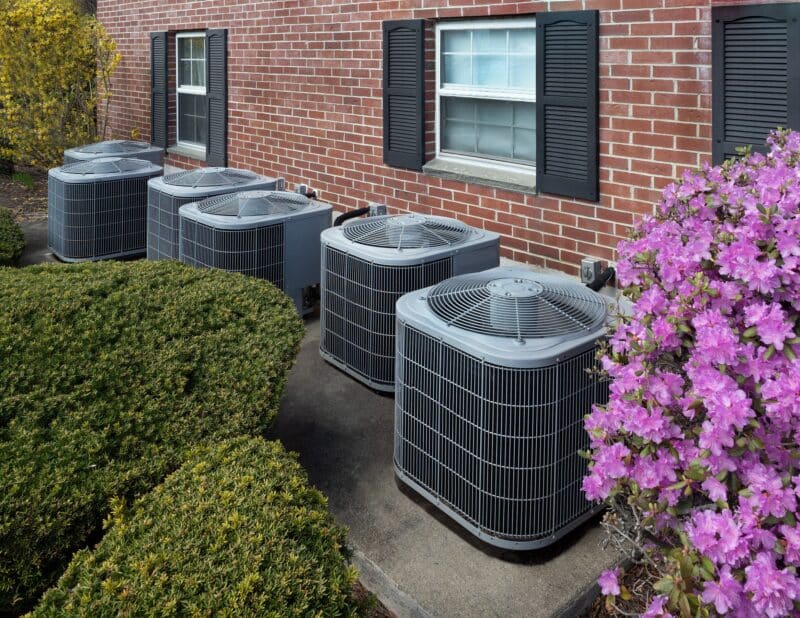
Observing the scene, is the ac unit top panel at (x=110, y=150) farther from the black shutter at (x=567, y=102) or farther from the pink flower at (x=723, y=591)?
the pink flower at (x=723, y=591)

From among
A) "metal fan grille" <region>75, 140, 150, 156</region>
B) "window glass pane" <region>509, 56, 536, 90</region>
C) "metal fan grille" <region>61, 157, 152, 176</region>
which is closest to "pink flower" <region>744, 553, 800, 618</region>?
"window glass pane" <region>509, 56, 536, 90</region>

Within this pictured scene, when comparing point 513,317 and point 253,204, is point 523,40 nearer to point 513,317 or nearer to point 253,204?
point 253,204

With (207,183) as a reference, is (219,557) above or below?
below

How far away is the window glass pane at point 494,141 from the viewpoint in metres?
5.81

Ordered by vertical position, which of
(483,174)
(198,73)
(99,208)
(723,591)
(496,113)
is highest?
(198,73)

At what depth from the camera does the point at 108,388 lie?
3.30 m

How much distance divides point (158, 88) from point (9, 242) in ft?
11.4

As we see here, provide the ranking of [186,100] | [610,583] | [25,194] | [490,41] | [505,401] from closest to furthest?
[610,583]
[505,401]
[490,41]
[186,100]
[25,194]

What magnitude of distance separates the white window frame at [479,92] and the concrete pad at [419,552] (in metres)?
2.54

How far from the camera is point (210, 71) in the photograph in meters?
8.90

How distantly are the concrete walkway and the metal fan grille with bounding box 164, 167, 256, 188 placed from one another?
2954mm

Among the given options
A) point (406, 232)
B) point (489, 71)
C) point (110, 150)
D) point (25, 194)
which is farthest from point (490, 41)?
point (25, 194)

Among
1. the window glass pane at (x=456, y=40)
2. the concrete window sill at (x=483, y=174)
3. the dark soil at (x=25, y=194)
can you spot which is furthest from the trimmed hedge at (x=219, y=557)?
the dark soil at (x=25, y=194)

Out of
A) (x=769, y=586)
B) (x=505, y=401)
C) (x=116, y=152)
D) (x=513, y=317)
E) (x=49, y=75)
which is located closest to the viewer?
(x=769, y=586)
